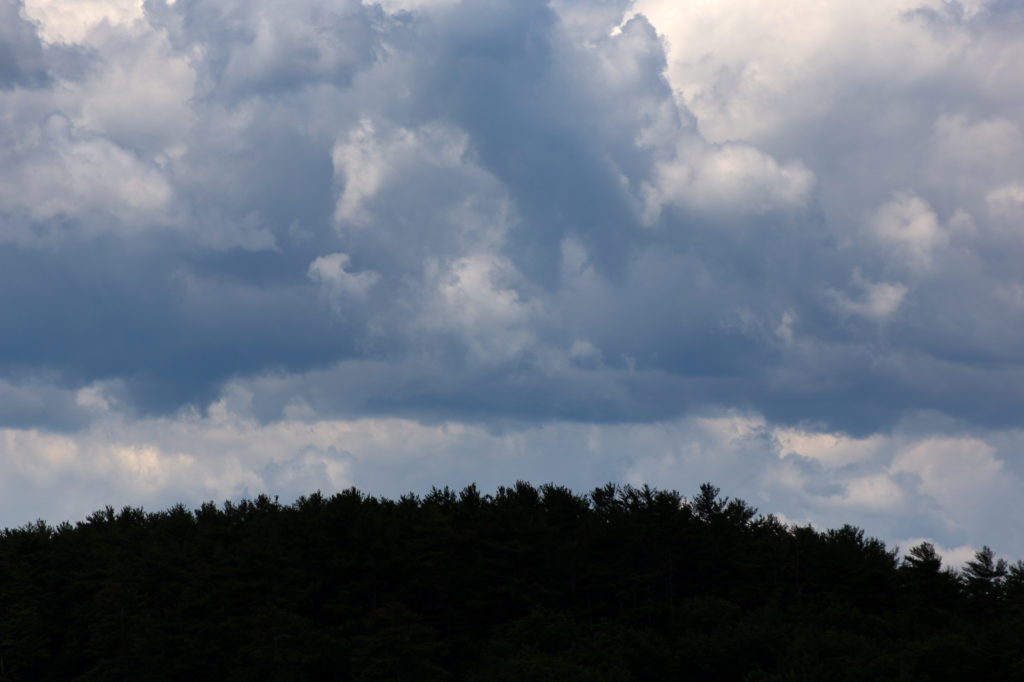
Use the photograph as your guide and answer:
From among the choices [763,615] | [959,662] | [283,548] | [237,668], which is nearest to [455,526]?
[283,548]

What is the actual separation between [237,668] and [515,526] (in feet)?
91.7

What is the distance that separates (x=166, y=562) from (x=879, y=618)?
66.9 meters

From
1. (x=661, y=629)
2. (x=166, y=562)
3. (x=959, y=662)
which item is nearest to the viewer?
(x=959, y=662)

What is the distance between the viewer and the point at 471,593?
10900 cm

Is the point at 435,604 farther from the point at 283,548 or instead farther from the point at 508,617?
the point at 283,548

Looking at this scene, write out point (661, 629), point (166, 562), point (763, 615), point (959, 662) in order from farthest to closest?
point (166, 562) < point (661, 629) < point (763, 615) < point (959, 662)

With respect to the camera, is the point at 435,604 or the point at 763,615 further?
the point at 435,604

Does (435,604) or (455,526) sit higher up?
(455,526)

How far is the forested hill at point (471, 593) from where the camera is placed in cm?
9438

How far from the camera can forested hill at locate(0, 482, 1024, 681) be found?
94375 millimetres

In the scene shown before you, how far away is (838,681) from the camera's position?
77188mm

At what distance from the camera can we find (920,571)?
109 m

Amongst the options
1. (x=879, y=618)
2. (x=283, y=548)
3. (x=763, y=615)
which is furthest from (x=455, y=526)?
(x=879, y=618)

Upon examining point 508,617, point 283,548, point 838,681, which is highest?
point 283,548
